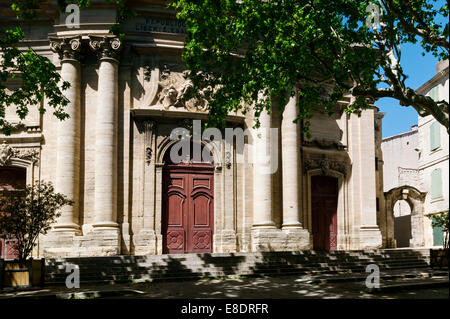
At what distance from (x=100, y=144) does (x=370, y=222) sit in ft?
37.3

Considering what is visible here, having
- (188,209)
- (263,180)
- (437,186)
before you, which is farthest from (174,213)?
(437,186)

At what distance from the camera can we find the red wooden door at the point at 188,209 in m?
16.8

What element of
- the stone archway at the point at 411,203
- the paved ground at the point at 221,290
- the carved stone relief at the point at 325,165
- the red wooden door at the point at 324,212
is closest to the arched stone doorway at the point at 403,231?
the stone archway at the point at 411,203

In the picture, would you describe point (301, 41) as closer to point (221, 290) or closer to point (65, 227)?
point (221, 290)

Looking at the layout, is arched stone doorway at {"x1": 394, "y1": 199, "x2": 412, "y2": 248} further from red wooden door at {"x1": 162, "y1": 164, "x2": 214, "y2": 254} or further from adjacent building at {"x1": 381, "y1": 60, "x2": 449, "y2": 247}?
red wooden door at {"x1": 162, "y1": 164, "x2": 214, "y2": 254}

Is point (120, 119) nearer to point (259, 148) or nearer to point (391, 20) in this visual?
point (259, 148)

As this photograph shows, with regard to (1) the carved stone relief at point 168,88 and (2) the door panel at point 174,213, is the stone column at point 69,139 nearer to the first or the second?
(1) the carved stone relief at point 168,88

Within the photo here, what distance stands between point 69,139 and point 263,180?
7005mm

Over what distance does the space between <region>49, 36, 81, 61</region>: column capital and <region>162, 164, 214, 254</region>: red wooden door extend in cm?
514

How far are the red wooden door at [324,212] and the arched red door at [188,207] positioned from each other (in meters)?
Result: 4.70

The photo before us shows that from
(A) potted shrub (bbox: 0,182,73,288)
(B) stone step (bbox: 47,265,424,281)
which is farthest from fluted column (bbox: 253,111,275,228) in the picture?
(A) potted shrub (bbox: 0,182,73,288)

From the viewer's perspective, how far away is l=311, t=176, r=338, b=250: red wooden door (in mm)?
19297

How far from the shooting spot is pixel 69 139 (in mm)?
15984
